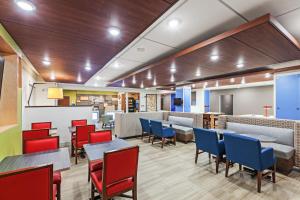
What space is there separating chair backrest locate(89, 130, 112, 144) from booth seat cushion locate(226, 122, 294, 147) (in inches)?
137

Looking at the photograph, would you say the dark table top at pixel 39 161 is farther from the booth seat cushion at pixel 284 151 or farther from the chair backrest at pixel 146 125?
the booth seat cushion at pixel 284 151

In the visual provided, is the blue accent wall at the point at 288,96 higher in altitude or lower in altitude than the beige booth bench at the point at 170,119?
higher

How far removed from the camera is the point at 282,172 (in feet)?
9.73

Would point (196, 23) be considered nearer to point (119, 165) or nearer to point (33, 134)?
point (119, 165)

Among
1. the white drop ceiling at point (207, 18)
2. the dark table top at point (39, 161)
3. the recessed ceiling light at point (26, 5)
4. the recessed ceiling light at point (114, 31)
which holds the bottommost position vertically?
the dark table top at point (39, 161)

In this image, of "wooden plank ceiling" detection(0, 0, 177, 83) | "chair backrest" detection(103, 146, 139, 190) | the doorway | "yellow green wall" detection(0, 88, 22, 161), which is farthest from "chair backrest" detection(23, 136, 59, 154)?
the doorway

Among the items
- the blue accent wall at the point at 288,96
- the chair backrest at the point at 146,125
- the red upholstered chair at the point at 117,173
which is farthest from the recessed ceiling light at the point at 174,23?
the blue accent wall at the point at 288,96

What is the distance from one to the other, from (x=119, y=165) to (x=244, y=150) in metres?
2.14

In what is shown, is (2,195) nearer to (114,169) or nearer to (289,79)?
(114,169)

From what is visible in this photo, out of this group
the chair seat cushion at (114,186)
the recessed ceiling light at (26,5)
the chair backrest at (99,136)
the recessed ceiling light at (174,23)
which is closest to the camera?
the recessed ceiling light at (26,5)

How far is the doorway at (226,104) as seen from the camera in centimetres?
1021

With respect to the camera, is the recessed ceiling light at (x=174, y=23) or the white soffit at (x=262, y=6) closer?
the white soffit at (x=262, y=6)

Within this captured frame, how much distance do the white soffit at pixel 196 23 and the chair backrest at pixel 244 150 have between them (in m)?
1.85

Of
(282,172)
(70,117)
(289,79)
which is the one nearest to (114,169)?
(282,172)
